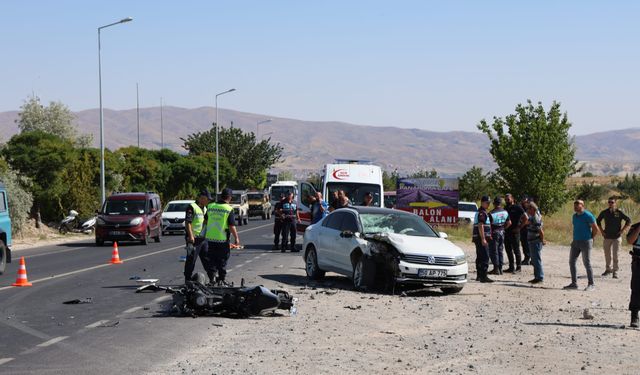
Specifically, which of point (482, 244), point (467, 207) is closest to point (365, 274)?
point (482, 244)

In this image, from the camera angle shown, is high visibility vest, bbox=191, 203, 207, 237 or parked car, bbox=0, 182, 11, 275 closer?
high visibility vest, bbox=191, 203, 207, 237

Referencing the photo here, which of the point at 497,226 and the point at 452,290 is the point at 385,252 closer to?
the point at 452,290

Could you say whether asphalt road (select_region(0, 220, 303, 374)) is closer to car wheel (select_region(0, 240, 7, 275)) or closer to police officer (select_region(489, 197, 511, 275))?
car wheel (select_region(0, 240, 7, 275))

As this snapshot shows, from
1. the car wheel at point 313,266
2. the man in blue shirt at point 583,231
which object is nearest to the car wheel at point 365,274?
the car wheel at point 313,266

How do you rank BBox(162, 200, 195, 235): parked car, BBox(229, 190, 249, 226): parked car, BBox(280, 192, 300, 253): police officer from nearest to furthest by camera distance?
BBox(280, 192, 300, 253): police officer < BBox(162, 200, 195, 235): parked car < BBox(229, 190, 249, 226): parked car

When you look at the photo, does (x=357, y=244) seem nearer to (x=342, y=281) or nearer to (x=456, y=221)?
(x=342, y=281)

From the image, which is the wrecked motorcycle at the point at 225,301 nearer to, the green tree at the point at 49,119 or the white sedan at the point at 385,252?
the white sedan at the point at 385,252

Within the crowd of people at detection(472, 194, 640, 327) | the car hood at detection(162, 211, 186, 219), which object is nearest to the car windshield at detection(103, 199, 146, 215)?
the car hood at detection(162, 211, 186, 219)

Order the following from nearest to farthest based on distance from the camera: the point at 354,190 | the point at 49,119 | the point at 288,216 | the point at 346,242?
the point at 346,242, the point at 288,216, the point at 354,190, the point at 49,119

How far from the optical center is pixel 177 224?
45.9 m

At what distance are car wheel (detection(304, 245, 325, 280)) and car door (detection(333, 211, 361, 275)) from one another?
3.09 ft

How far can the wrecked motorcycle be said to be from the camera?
45.9 feet

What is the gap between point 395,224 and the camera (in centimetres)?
1927

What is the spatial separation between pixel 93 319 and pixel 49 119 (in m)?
97.5
